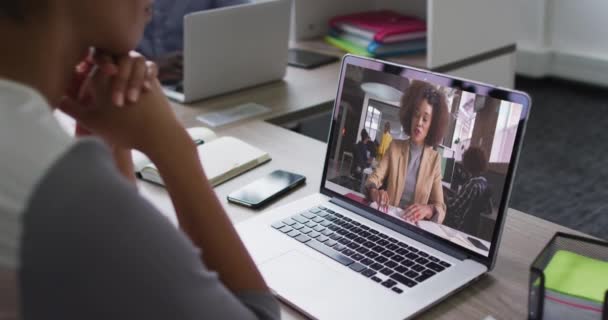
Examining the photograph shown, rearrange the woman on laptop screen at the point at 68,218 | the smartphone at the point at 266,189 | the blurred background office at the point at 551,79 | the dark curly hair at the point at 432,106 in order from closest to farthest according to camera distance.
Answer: the woman on laptop screen at the point at 68,218 → the dark curly hair at the point at 432,106 → the smartphone at the point at 266,189 → the blurred background office at the point at 551,79

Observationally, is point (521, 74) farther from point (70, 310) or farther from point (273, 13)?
point (70, 310)

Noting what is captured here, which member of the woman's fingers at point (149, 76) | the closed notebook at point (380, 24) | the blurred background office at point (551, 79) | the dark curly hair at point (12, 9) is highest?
the dark curly hair at point (12, 9)

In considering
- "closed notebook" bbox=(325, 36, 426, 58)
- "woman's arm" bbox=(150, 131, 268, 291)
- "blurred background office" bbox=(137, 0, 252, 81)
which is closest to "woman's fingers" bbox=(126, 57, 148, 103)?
"woman's arm" bbox=(150, 131, 268, 291)

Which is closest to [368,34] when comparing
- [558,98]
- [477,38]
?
[477,38]

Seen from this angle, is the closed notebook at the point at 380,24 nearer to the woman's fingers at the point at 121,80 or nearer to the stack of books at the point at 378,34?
the stack of books at the point at 378,34

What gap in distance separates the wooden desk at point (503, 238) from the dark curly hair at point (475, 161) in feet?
0.52

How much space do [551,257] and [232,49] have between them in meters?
1.14

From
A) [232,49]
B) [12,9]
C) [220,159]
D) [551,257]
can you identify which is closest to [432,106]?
[551,257]

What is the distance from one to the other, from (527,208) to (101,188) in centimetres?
244

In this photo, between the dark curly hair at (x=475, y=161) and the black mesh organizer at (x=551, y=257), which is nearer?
the black mesh organizer at (x=551, y=257)

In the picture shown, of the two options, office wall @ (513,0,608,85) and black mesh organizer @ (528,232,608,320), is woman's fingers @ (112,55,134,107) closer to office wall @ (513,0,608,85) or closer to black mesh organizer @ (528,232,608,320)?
black mesh organizer @ (528,232,608,320)

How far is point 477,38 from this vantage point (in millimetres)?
2215

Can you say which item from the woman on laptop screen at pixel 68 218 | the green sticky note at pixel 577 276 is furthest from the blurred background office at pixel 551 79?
the woman on laptop screen at pixel 68 218

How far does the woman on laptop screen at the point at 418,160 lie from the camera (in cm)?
102
